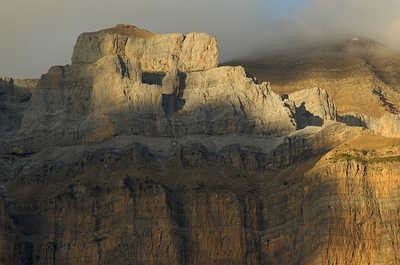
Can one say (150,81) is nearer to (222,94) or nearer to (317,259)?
(222,94)

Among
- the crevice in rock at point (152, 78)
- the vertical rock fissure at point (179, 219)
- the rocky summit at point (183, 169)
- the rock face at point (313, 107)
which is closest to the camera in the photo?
the rocky summit at point (183, 169)

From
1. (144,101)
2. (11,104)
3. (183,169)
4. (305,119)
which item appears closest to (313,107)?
(305,119)

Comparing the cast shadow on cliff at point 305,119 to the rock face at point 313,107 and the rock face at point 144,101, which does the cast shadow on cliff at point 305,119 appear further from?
the rock face at point 144,101

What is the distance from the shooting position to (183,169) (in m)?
157

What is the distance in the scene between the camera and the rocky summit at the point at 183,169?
149750 mm

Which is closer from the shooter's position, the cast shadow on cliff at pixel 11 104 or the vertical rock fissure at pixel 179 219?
the vertical rock fissure at pixel 179 219

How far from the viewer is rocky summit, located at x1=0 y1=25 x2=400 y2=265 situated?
491 ft

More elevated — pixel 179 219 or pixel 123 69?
pixel 123 69

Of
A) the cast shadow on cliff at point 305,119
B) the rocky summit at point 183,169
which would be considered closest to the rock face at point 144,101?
the rocky summit at point 183,169

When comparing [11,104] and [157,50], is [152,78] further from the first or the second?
[11,104]

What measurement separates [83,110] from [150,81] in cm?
637

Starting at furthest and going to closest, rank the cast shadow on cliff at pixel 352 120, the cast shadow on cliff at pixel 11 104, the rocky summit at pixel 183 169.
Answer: the cast shadow on cliff at pixel 352 120 → the cast shadow on cliff at pixel 11 104 → the rocky summit at pixel 183 169

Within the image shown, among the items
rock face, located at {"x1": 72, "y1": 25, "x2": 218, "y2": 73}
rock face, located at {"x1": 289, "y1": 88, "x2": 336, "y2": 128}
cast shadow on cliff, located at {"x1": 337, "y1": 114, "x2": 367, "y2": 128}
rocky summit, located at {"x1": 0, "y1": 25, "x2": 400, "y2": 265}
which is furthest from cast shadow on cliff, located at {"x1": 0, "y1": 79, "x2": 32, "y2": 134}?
cast shadow on cliff, located at {"x1": 337, "y1": 114, "x2": 367, "y2": 128}

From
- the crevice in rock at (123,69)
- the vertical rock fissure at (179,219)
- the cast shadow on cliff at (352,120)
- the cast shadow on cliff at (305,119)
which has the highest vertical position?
the crevice in rock at (123,69)
